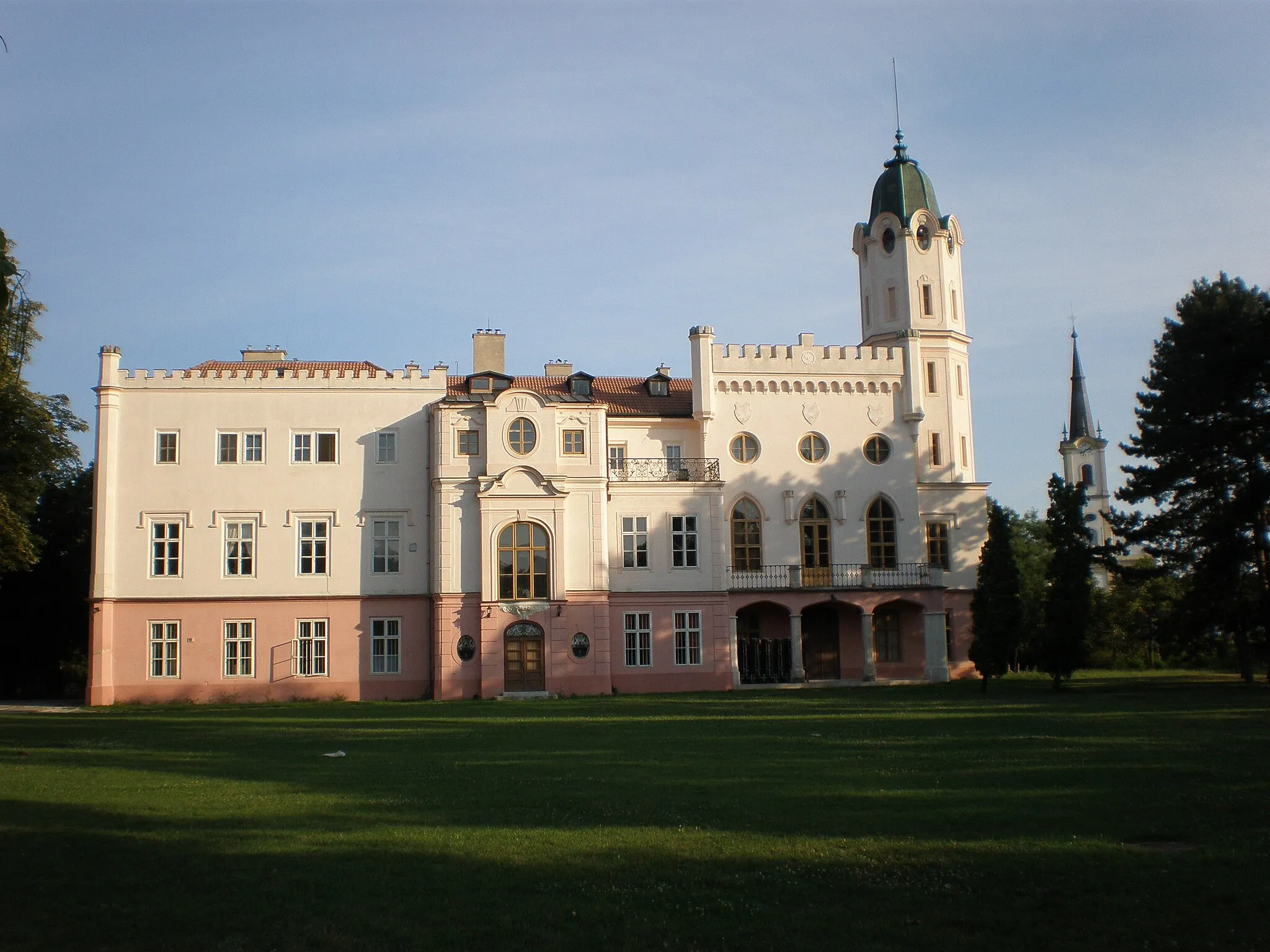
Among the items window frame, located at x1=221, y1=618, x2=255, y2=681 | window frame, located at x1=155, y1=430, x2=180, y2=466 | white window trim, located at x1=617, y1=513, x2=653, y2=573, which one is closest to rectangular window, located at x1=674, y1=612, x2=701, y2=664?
white window trim, located at x1=617, y1=513, x2=653, y2=573

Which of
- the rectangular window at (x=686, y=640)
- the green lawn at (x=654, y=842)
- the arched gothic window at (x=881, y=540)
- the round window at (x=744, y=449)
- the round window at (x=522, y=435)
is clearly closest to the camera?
the green lawn at (x=654, y=842)

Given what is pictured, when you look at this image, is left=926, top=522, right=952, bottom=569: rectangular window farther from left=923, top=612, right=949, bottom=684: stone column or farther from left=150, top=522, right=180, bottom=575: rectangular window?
left=150, top=522, right=180, bottom=575: rectangular window

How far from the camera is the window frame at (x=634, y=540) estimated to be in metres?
44.6

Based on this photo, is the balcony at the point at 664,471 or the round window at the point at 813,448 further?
the round window at the point at 813,448

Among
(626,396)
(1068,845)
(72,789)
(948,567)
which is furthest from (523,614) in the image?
(1068,845)

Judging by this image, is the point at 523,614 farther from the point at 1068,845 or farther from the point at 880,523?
the point at 1068,845

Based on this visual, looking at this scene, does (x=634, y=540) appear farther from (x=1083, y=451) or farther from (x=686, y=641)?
(x=1083, y=451)

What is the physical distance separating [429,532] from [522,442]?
4757 millimetres

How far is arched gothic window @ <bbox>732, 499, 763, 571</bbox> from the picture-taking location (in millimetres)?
46344

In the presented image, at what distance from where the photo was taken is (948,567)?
48.7m

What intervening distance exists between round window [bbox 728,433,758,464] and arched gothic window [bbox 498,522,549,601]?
8.65m

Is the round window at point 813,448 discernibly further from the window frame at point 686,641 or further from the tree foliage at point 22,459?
the tree foliage at point 22,459

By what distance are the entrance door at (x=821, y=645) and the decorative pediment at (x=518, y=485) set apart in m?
12.1

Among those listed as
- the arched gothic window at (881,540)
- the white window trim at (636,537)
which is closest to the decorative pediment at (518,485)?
the white window trim at (636,537)
